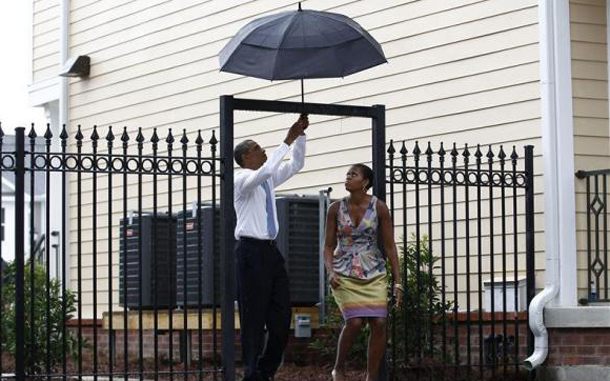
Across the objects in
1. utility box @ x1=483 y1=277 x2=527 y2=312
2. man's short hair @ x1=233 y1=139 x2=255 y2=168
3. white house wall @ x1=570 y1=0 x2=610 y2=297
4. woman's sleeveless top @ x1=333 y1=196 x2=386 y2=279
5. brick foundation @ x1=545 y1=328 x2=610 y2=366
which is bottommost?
brick foundation @ x1=545 y1=328 x2=610 y2=366

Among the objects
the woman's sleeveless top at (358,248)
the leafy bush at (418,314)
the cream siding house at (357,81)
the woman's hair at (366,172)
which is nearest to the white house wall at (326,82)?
the cream siding house at (357,81)

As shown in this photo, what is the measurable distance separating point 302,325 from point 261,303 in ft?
10.5

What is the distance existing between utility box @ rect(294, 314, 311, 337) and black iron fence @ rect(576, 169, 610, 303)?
2.64m

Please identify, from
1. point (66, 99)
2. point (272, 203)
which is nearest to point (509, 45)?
point (272, 203)

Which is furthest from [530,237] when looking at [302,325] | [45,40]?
[45,40]

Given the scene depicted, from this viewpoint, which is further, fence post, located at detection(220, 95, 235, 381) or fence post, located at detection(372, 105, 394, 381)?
fence post, located at detection(372, 105, 394, 381)

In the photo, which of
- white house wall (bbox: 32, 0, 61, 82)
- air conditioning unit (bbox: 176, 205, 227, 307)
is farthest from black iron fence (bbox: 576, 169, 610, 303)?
white house wall (bbox: 32, 0, 61, 82)

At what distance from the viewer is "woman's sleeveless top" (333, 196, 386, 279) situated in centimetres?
991

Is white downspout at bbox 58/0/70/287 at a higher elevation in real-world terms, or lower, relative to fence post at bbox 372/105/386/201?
higher

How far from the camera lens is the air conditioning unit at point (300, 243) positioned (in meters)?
13.3

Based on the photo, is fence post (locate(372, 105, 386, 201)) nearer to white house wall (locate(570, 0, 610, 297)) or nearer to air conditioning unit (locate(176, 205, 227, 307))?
white house wall (locate(570, 0, 610, 297))

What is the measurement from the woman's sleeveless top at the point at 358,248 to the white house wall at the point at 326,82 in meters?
2.52

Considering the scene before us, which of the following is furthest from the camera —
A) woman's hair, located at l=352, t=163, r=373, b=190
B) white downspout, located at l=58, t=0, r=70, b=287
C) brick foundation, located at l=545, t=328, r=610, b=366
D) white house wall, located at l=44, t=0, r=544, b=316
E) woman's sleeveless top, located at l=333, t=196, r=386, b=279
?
white downspout, located at l=58, t=0, r=70, b=287

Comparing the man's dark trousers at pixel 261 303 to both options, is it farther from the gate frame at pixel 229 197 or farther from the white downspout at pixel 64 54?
the white downspout at pixel 64 54
